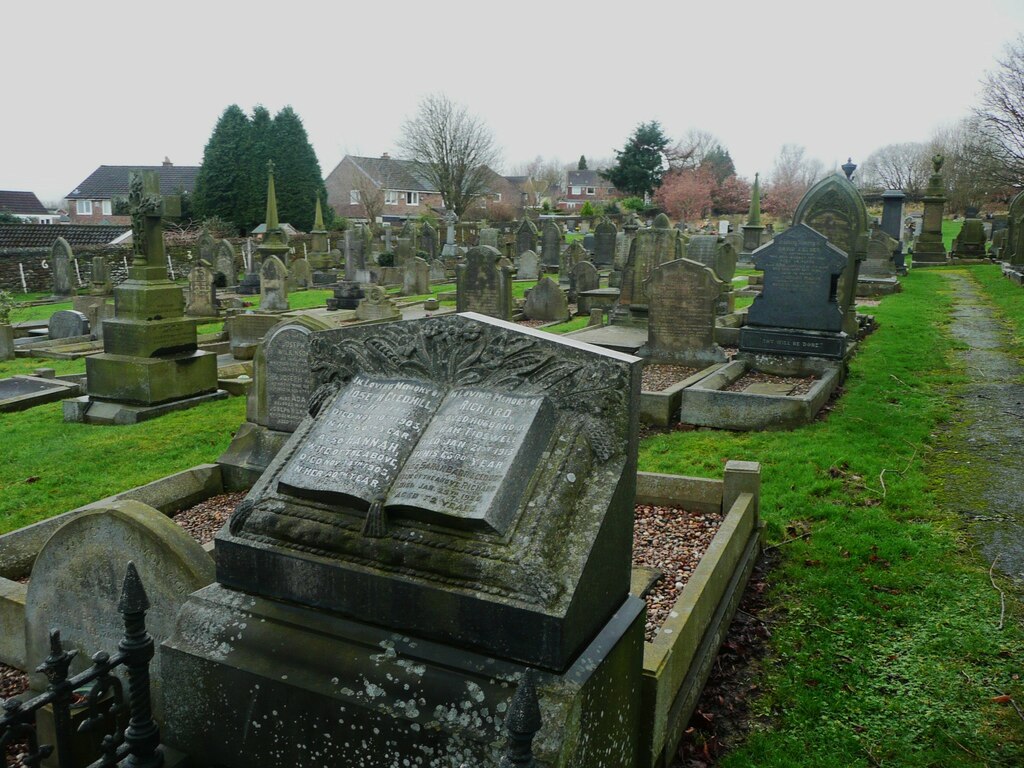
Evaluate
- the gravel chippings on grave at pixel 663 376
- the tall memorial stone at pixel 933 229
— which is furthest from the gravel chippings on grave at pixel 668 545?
the tall memorial stone at pixel 933 229

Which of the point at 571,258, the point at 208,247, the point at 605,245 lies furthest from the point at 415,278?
the point at 208,247

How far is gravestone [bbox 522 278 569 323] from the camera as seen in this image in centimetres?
1953

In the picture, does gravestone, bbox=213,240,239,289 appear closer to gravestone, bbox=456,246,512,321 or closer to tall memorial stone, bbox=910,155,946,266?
gravestone, bbox=456,246,512,321

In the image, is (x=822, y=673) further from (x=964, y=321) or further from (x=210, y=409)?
(x=964, y=321)

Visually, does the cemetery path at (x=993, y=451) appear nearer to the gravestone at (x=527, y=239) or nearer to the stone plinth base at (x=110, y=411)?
the stone plinth base at (x=110, y=411)

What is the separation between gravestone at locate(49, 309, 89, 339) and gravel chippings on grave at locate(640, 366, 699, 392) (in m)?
13.2

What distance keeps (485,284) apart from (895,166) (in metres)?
91.3

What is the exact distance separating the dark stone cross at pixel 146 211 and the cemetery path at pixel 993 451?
1080 cm

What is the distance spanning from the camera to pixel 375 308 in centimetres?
2008

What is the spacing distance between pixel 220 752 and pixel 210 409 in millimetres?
8600

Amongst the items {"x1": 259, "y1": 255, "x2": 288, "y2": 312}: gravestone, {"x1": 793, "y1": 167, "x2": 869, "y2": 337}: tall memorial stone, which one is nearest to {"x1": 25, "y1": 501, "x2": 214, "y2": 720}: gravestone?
{"x1": 793, "y1": 167, "x2": 869, "y2": 337}: tall memorial stone

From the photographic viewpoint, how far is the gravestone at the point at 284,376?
7.46 meters

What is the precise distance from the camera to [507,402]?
339cm

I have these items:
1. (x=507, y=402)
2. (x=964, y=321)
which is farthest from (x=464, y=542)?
(x=964, y=321)
